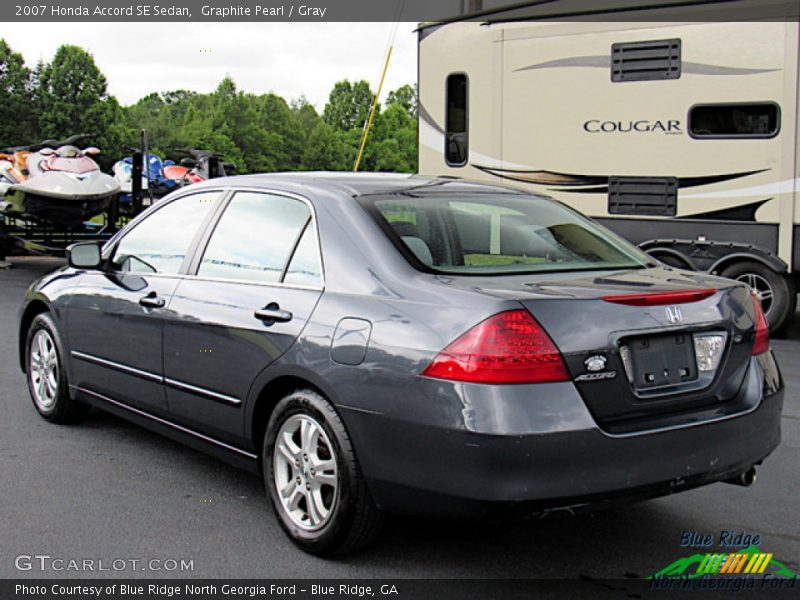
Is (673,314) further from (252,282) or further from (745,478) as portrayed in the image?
(252,282)

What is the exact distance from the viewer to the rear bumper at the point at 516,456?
131 inches

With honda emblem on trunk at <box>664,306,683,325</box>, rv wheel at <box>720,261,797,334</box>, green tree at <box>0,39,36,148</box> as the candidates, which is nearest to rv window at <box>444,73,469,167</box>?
rv wheel at <box>720,261,797,334</box>

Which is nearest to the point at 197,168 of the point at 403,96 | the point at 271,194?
the point at 271,194

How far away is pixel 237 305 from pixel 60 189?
39.4 ft

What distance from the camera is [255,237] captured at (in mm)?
4527

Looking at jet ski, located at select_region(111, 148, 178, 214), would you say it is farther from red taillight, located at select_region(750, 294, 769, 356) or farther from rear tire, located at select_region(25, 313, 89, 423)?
red taillight, located at select_region(750, 294, 769, 356)

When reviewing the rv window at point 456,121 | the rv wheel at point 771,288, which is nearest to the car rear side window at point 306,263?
the rv wheel at point 771,288

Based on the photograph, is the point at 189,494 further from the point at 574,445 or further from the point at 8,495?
the point at 574,445

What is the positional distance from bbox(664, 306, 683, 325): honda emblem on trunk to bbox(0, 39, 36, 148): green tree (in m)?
48.4

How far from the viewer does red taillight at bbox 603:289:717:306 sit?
354 centimetres

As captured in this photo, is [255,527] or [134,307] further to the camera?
[134,307]

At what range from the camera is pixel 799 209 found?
370 inches

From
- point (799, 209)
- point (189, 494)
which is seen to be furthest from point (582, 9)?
point (189, 494)

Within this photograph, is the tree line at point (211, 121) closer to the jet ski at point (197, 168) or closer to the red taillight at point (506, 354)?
the jet ski at point (197, 168)
